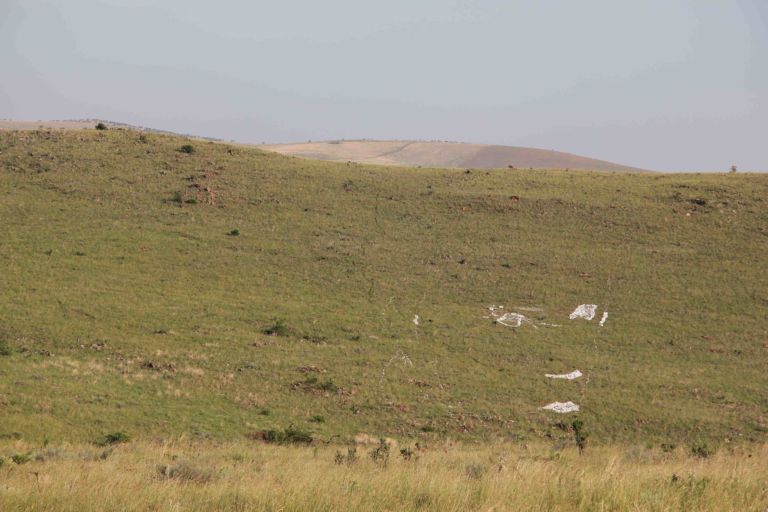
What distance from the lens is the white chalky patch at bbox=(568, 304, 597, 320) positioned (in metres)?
34.8

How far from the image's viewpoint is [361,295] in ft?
119

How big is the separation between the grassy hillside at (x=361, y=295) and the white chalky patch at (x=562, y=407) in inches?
14.7

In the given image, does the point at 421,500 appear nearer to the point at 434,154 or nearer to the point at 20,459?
the point at 20,459

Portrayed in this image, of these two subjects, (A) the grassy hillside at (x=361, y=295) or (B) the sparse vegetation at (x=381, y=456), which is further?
(A) the grassy hillside at (x=361, y=295)

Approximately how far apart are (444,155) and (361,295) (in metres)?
112

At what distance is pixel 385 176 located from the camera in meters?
53.9

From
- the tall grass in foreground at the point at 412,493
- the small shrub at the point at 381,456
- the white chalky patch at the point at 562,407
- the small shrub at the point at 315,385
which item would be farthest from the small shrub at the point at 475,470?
the small shrub at the point at 315,385

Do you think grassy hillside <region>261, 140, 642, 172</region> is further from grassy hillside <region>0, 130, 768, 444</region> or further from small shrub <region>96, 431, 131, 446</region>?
small shrub <region>96, 431, 131, 446</region>

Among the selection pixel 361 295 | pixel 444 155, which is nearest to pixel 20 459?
pixel 361 295

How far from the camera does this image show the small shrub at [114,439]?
20.1m

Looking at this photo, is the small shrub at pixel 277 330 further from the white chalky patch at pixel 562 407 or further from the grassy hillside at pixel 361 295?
the white chalky patch at pixel 562 407

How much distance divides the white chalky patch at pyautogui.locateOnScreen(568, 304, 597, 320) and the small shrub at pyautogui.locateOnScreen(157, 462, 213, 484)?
81.5 feet

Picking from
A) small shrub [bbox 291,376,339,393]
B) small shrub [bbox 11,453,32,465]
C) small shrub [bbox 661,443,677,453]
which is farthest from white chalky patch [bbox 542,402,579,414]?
small shrub [bbox 11,453,32,465]

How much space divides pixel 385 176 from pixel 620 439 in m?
32.4
